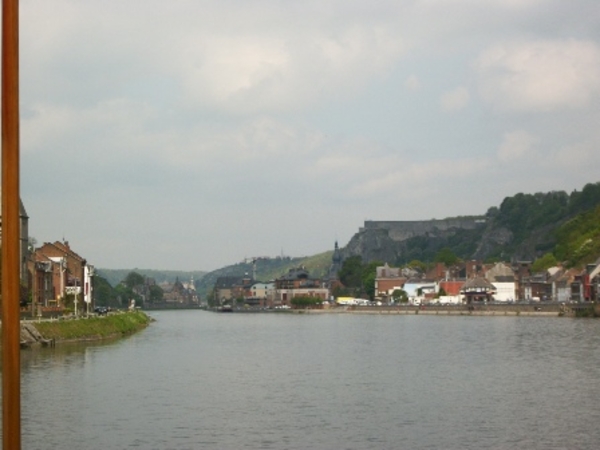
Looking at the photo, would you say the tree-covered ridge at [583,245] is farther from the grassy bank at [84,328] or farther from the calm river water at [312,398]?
the calm river water at [312,398]

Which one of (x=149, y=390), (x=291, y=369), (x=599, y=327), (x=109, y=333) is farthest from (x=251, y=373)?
(x=599, y=327)

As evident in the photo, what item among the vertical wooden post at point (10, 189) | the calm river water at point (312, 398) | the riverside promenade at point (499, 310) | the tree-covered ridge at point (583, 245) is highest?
the tree-covered ridge at point (583, 245)

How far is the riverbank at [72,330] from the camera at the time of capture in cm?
6019

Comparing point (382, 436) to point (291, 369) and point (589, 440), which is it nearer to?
point (589, 440)

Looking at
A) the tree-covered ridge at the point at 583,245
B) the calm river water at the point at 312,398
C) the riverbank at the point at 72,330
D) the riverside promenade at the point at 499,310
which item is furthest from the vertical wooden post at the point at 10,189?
the tree-covered ridge at the point at 583,245

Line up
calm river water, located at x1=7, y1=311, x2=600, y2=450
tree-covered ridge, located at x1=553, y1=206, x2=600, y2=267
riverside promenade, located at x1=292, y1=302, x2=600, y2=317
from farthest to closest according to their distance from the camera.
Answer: tree-covered ridge, located at x1=553, y1=206, x2=600, y2=267
riverside promenade, located at x1=292, y1=302, x2=600, y2=317
calm river water, located at x1=7, y1=311, x2=600, y2=450

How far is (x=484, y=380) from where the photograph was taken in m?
43.5

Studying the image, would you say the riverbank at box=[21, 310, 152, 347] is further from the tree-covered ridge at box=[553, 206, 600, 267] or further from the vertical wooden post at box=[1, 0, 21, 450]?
the tree-covered ridge at box=[553, 206, 600, 267]

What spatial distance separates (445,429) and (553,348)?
123ft

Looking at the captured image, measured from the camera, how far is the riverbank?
60.2m

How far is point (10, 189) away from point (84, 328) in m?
67.0

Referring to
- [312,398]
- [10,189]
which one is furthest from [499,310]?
[10,189]

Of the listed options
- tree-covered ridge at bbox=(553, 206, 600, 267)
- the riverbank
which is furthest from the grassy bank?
tree-covered ridge at bbox=(553, 206, 600, 267)

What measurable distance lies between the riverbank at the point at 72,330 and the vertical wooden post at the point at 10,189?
51.9m
